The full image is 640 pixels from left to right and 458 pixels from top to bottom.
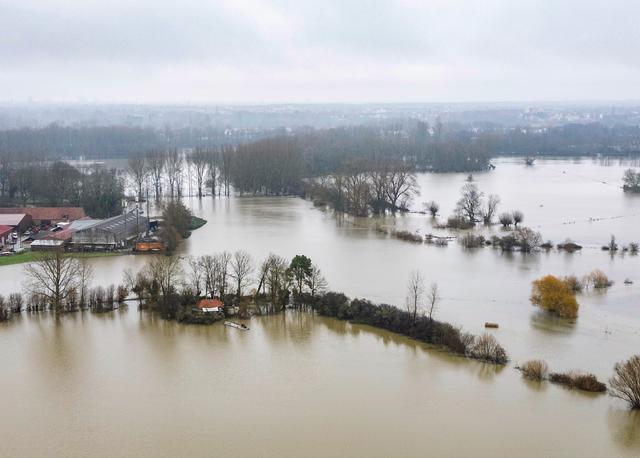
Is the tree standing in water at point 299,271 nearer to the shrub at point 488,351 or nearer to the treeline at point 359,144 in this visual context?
the shrub at point 488,351

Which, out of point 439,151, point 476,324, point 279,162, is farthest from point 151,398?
point 439,151

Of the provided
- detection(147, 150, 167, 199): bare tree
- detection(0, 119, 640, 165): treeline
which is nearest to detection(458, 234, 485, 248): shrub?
detection(147, 150, 167, 199): bare tree

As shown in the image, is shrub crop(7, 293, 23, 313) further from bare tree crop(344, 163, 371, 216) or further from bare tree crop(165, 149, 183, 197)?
bare tree crop(165, 149, 183, 197)

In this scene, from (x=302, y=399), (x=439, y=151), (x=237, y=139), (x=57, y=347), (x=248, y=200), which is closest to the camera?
(x=302, y=399)

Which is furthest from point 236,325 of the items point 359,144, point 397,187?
point 359,144

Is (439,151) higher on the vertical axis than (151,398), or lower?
higher

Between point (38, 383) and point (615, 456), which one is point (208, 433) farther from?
point (615, 456)

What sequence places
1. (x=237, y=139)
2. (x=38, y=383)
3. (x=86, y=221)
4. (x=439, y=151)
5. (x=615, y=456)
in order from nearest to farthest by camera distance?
(x=615, y=456), (x=38, y=383), (x=86, y=221), (x=439, y=151), (x=237, y=139)
